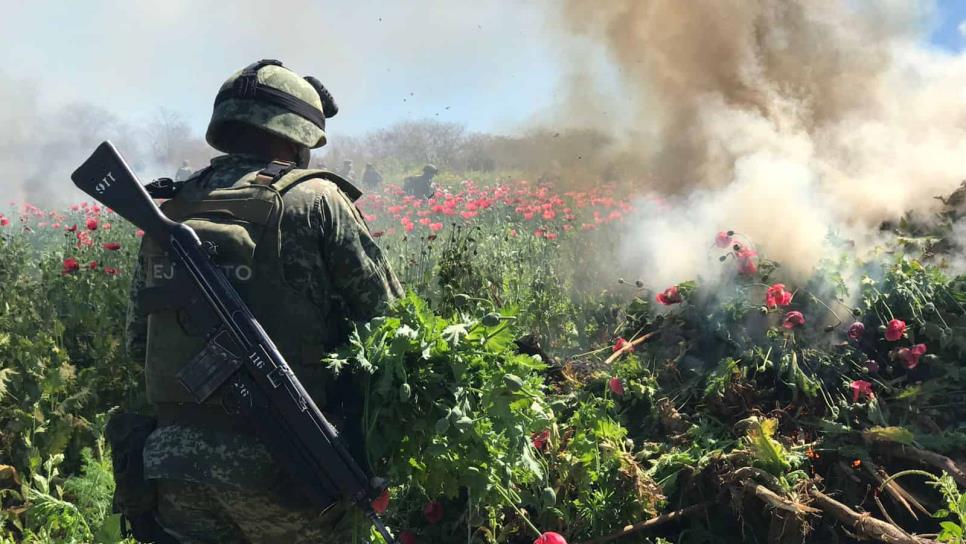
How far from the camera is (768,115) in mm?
7867

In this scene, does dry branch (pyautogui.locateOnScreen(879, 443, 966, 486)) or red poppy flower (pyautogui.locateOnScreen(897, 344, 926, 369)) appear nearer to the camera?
dry branch (pyautogui.locateOnScreen(879, 443, 966, 486))

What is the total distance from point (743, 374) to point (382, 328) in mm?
2241

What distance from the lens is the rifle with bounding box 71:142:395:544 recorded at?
2.53m

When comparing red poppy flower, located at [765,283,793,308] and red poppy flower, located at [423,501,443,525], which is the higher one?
red poppy flower, located at [423,501,443,525]

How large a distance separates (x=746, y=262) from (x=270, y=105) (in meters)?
3.01

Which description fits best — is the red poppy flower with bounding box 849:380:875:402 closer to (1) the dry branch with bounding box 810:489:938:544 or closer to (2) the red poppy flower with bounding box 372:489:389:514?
(1) the dry branch with bounding box 810:489:938:544

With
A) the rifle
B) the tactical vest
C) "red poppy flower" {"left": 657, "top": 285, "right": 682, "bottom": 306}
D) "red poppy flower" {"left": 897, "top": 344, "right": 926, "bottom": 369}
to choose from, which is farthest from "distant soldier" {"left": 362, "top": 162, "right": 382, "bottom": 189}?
the rifle

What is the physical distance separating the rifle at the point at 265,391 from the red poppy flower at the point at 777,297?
2.63 meters

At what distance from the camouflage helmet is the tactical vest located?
9.1 inches

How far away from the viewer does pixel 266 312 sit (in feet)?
8.76

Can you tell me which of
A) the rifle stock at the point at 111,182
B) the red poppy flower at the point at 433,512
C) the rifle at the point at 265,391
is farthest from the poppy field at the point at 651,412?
the rifle stock at the point at 111,182

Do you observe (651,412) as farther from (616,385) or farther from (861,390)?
(861,390)

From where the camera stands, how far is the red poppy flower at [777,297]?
4.20m

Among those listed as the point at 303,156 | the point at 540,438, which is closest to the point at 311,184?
the point at 303,156
